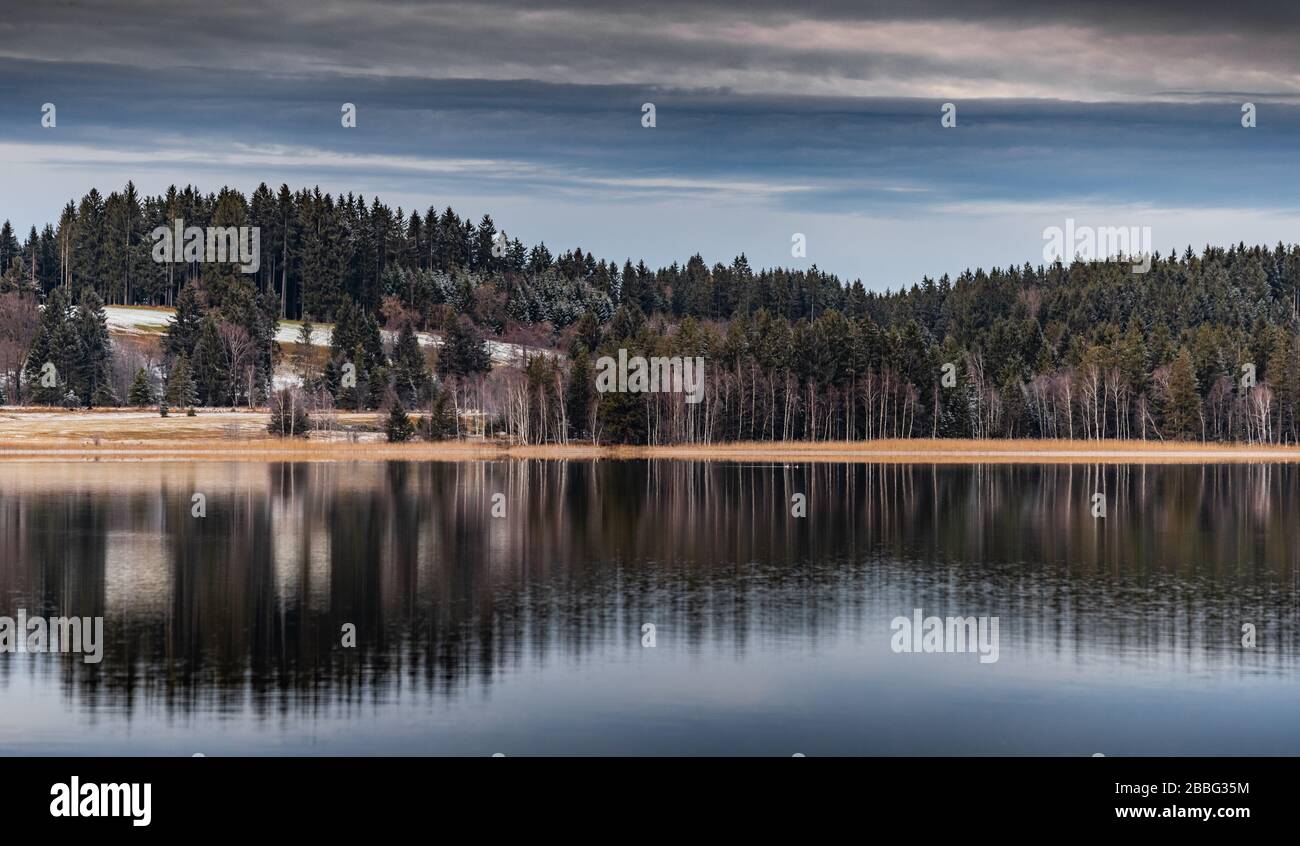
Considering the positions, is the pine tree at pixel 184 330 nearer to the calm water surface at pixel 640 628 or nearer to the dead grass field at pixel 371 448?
the dead grass field at pixel 371 448

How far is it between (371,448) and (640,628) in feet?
355

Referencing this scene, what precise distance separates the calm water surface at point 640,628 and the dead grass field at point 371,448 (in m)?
62.5

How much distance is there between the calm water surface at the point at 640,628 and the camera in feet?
82.8

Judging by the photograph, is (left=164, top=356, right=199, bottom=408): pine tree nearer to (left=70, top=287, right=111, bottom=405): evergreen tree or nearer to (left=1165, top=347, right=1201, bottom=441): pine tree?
(left=70, top=287, right=111, bottom=405): evergreen tree

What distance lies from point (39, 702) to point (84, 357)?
160 meters

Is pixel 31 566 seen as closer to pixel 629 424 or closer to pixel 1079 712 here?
pixel 1079 712

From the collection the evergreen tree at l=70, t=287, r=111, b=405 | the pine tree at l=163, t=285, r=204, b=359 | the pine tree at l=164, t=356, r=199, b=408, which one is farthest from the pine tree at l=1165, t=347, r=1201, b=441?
the evergreen tree at l=70, t=287, r=111, b=405

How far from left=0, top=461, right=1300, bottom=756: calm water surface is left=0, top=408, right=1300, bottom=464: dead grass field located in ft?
205

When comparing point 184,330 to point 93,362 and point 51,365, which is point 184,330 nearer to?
point 93,362

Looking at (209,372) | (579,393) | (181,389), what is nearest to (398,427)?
(579,393)

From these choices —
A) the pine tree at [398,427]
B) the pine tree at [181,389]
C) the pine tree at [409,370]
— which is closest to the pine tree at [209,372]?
the pine tree at [181,389]

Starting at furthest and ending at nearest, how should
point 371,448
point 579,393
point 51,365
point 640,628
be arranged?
point 51,365 < point 579,393 < point 371,448 < point 640,628

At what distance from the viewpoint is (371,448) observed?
139375 millimetres
